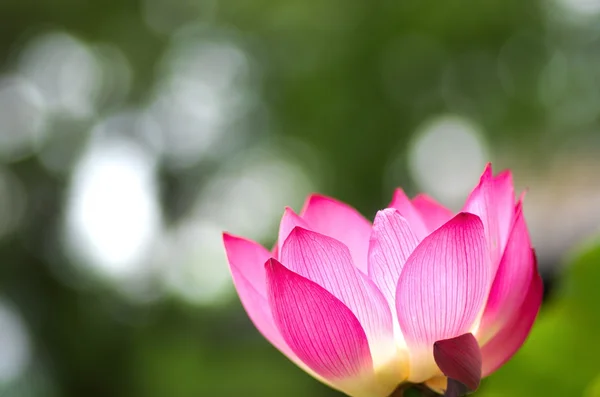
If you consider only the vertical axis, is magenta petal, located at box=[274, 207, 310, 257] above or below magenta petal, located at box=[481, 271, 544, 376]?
above

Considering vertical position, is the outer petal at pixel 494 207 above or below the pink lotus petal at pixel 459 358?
above

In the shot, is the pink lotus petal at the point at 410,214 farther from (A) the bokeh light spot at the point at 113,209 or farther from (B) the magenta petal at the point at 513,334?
(A) the bokeh light spot at the point at 113,209

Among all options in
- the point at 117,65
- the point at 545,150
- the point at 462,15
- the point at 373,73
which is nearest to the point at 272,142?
the point at 373,73

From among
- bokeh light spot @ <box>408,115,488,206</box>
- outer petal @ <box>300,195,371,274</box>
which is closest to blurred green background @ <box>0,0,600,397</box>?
bokeh light spot @ <box>408,115,488,206</box>

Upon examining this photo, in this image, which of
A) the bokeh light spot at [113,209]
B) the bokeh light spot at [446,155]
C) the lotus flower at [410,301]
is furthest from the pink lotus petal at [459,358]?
the bokeh light spot at [446,155]

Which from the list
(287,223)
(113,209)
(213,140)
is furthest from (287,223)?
(213,140)

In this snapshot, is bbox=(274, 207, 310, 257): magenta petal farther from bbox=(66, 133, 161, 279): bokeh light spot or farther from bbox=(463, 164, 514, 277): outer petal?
bbox=(66, 133, 161, 279): bokeh light spot

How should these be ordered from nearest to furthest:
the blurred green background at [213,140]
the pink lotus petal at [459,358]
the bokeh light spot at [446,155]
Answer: the pink lotus petal at [459,358], the blurred green background at [213,140], the bokeh light spot at [446,155]

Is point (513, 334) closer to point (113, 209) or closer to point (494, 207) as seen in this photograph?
point (494, 207)
